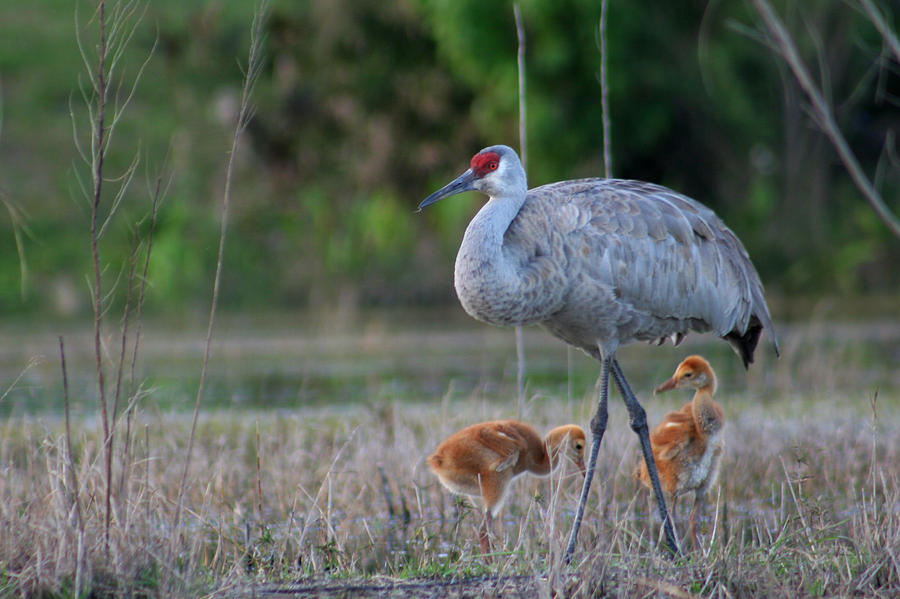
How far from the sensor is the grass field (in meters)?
3.62

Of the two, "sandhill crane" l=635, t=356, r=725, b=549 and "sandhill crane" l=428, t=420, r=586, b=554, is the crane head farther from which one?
"sandhill crane" l=635, t=356, r=725, b=549

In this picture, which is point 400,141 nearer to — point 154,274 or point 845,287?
point 154,274

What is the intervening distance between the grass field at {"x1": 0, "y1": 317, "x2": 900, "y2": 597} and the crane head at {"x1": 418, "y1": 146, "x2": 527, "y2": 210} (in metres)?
1.23

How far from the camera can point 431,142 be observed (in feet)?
65.6

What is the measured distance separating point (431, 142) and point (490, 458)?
1531 centimetres

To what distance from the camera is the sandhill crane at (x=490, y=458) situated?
199 inches

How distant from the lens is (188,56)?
22.6 meters

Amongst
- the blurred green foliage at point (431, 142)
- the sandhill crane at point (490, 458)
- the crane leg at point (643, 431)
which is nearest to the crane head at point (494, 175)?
the crane leg at point (643, 431)

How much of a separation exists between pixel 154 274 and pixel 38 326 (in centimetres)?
488

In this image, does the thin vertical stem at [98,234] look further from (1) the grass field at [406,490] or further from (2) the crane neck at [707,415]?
(2) the crane neck at [707,415]

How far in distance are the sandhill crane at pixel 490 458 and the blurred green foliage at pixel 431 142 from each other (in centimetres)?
1151

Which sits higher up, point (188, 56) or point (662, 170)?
point (188, 56)

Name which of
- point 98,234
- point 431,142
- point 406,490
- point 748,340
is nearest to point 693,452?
point 748,340

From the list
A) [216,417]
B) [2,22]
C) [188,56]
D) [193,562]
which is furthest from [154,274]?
[193,562]
